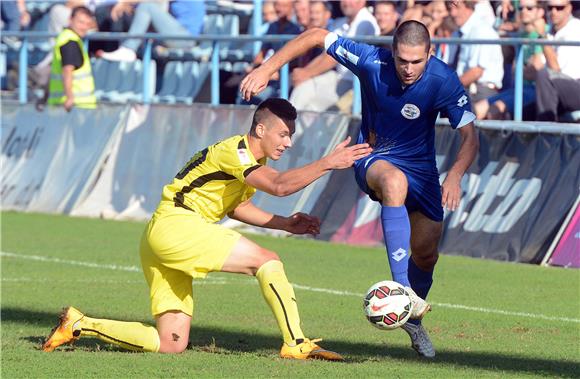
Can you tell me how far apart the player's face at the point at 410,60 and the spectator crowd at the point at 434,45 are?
17.9 feet

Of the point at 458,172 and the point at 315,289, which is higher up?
the point at 458,172

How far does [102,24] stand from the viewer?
859 inches

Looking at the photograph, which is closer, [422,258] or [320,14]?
[422,258]

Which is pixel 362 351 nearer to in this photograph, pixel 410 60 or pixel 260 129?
pixel 260 129

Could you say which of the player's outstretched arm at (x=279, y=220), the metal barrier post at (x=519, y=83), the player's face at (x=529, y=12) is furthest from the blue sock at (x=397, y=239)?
the player's face at (x=529, y=12)

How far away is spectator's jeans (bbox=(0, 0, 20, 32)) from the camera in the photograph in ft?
79.5

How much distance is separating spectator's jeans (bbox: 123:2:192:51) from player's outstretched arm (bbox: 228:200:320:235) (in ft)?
37.1

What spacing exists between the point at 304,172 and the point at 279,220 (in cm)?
86

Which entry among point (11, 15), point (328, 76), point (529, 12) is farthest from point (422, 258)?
point (11, 15)

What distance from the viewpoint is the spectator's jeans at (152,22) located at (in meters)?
19.9

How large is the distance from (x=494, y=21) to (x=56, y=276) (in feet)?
20.4

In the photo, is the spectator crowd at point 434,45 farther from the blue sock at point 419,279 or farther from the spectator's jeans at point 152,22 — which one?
→ the blue sock at point 419,279

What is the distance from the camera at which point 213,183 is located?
8469 mm

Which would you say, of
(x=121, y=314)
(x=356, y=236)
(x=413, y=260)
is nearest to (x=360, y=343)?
(x=413, y=260)
